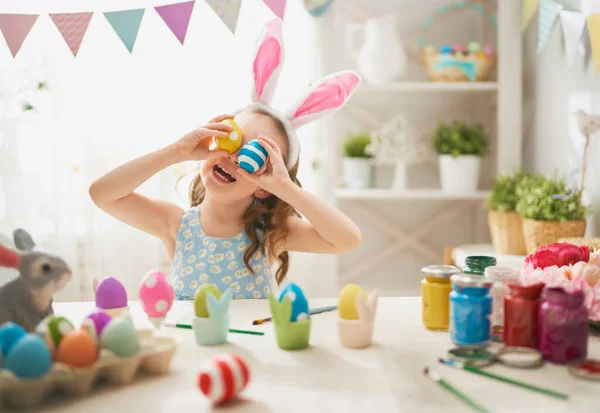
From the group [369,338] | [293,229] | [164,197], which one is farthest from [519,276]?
[164,197]

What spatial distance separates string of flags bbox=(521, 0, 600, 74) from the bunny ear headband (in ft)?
2.94

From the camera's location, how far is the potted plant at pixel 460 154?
2.43 m

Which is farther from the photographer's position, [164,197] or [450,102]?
[450,102]

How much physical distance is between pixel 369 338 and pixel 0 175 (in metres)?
1.84

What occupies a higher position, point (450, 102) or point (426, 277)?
point (450, 102)

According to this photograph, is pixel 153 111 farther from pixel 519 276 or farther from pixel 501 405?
pixel 501 405

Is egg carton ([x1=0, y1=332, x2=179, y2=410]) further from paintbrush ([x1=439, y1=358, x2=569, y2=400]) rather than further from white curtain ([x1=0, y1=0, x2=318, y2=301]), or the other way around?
white curtain ([x1=0, y1=0, x2=318, y2=301])

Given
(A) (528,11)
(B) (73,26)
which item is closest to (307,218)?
(B) (73,26)

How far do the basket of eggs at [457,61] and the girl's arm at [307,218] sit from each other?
1204 millimetres

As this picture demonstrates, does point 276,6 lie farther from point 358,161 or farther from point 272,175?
point 272,175

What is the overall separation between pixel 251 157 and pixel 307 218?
8.2 inches

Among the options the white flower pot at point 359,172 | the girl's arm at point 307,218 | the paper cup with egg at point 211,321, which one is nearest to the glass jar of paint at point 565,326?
the paper cup with egg at point 211,321

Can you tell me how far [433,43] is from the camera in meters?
2.68

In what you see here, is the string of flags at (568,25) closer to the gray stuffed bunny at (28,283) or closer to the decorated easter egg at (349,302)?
the decorated easter egg at (349,302)
